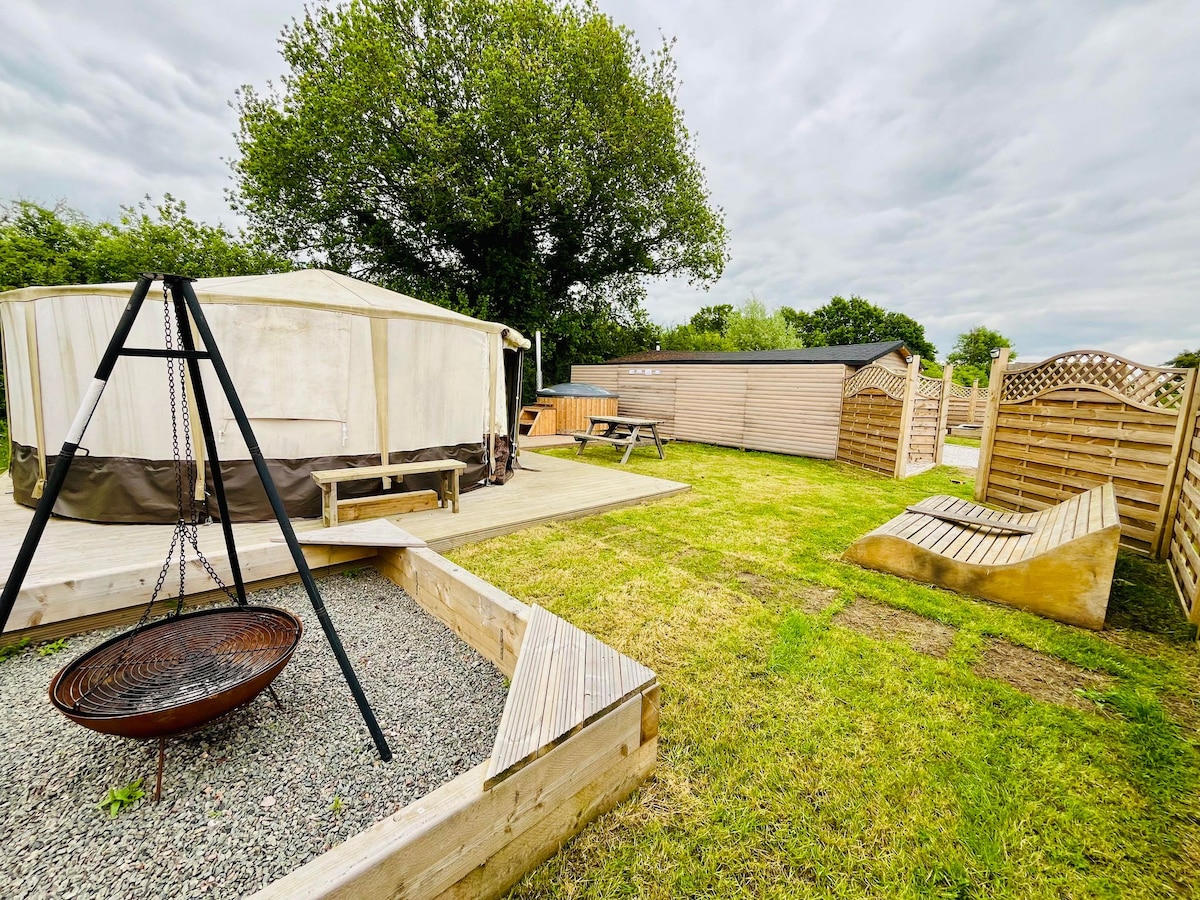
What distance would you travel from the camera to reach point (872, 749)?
6.17ft

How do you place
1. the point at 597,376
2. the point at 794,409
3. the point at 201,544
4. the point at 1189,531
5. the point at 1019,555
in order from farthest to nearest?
the point at 597,376
the point at 794,409
the point at 201,544
the point at 1189,531
the point at 1019,555

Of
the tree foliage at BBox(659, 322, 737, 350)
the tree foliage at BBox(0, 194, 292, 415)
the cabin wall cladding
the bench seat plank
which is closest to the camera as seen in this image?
the bench seat plank

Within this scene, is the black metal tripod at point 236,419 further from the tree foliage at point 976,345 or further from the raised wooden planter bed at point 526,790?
the tree foliage at point 976,345

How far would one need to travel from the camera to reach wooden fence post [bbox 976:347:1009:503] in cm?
577

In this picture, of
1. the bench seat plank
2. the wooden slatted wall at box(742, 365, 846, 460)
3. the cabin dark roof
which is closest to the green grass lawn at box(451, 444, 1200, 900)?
the bench seat plank

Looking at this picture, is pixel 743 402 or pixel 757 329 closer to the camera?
pixel 743 402

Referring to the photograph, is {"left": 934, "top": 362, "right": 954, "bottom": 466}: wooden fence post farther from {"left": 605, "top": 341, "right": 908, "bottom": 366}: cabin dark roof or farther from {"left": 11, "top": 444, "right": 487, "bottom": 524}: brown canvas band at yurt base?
{"left": 11, "top": 444, "right": 487, "bottom": 524}: brown canvas band at yurt base

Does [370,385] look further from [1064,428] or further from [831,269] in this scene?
[831,269]

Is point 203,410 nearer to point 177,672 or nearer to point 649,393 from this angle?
point 177,672

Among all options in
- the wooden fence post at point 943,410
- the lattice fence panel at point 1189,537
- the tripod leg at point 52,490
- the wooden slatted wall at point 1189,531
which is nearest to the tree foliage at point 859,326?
the wooden fence post at point 943,410

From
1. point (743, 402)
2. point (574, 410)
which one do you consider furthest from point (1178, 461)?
point (574, 410)

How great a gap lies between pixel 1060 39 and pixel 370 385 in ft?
32.7

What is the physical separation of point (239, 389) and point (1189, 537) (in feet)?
26.6

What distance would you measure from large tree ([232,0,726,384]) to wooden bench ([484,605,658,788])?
12.6 m
